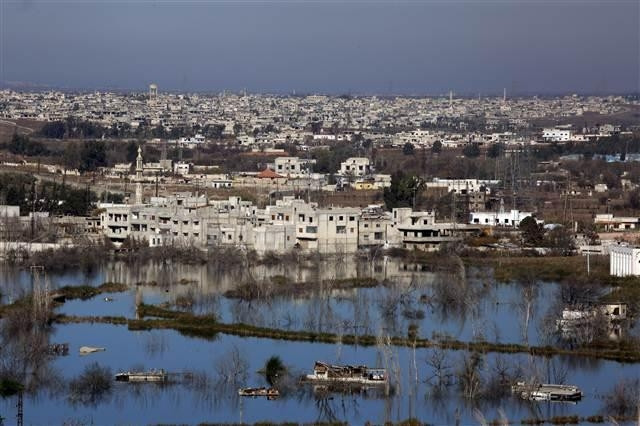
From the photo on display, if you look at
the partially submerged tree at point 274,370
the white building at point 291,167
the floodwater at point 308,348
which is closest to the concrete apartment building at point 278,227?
the floodwater at point 308,348

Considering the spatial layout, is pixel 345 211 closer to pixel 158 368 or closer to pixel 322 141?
pixel 158 368

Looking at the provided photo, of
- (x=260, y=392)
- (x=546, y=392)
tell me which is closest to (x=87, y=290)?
(x=260, y=392)

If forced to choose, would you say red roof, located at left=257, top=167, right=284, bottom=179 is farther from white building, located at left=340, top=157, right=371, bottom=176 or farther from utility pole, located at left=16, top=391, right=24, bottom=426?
utility pole, located at left=16, top=391, right=24, bottom=426

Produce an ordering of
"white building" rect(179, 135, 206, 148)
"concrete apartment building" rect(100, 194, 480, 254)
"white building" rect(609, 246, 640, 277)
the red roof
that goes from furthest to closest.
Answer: "white building" rect(179, 135, 206, 148), the red roof, "concrete apartment building" rect(100, 194, 480, 254), "white building" rect(609, 246, 640, 277)

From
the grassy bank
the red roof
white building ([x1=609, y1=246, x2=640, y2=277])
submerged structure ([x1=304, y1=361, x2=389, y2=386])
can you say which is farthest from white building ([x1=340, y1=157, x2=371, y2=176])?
submerged structure ([x1=304, y1=361, x2=389, y2=386])

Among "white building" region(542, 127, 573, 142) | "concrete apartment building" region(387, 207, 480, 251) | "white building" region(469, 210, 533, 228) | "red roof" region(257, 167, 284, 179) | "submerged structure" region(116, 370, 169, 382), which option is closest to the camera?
"submerged structure" region(116, 370, 169, 382)

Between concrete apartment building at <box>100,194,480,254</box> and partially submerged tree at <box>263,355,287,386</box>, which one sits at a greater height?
concrete apartment building at <box>100,194,480,254</box>
